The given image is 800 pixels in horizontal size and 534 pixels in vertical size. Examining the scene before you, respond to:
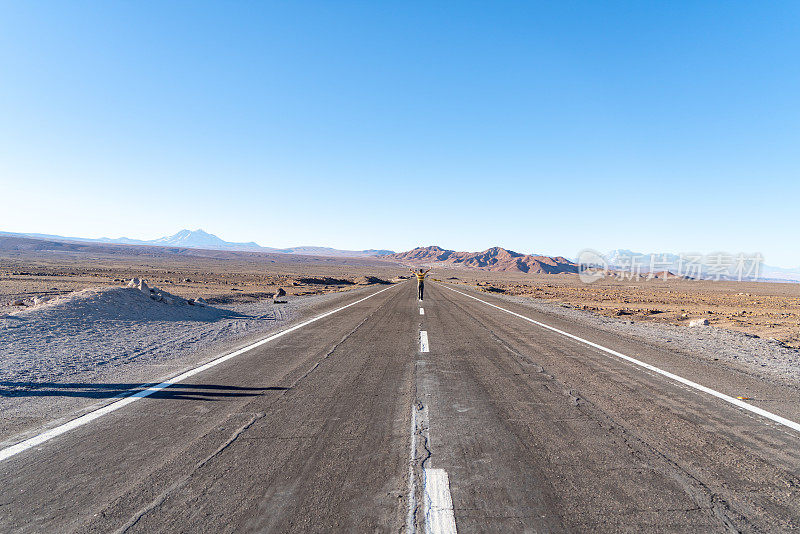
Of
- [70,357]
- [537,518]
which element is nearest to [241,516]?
[537,518]

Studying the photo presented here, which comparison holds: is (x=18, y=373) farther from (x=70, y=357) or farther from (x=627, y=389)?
(x=627, y=389)

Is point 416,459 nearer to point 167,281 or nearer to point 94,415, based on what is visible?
point 94,415

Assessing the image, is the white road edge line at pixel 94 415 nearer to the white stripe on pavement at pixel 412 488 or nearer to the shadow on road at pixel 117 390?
the shadow on road at pixel 117 390

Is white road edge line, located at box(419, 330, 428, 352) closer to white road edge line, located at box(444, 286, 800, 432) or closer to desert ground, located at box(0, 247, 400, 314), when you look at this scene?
white road edge line, located at box(444, 286, 800, 432)

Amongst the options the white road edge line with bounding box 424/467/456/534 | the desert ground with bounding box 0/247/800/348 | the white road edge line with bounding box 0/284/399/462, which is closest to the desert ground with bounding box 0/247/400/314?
the desert ground with bounding box 0/247/800/348

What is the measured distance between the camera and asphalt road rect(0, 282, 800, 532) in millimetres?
2738

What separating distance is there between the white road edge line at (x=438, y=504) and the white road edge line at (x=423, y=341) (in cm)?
556

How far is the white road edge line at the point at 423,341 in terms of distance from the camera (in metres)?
8.95

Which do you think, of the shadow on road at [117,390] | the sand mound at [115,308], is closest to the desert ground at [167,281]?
the sand mound at [115,308]

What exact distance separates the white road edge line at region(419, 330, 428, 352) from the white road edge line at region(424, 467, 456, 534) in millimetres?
5556

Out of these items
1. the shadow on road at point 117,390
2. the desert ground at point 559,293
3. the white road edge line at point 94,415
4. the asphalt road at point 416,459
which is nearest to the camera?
the asphalt road at point 416,459

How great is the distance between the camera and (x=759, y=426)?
14.7 feet

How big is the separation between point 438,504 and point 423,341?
23.3 ft

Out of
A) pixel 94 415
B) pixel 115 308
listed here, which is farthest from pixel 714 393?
pixel 115 308
